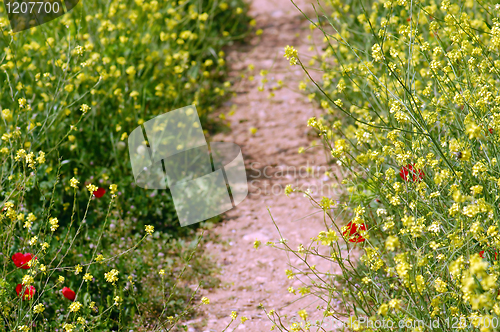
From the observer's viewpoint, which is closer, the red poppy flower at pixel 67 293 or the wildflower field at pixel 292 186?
the wildflower field at pixel 292 186

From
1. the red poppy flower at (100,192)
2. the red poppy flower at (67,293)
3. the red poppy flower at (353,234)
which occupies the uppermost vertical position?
the red poppy flower at (353,234)

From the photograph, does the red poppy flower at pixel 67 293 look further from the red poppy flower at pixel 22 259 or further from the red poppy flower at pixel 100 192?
the red poppy flower at pixel 100 192

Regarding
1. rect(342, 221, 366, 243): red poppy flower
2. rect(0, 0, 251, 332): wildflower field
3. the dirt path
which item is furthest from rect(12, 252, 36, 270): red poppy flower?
rect(342, 221, 366, 243): red poppy flower

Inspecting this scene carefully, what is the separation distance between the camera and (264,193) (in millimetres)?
3420

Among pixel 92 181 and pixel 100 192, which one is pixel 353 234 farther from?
pixel 92 181

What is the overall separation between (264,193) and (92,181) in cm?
117

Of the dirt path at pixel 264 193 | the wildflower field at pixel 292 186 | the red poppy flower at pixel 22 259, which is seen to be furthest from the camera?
the dirt path at pixel 264 193

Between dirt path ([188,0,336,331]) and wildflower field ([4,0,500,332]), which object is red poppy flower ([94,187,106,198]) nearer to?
wildflower field ([4,0,500,332])

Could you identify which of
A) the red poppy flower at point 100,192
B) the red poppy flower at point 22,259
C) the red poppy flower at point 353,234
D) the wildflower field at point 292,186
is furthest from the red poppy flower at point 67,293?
the red poppy flower at point 353,234

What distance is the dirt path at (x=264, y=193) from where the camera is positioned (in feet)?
8.42

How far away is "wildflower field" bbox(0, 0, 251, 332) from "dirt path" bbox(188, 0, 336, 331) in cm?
17

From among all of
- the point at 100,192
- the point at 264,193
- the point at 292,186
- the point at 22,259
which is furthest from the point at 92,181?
the point at 292,186

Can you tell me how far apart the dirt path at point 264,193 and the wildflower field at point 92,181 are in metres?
Result: 0.17

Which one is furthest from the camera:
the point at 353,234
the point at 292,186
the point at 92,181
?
the point at 292,186
